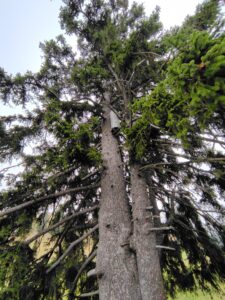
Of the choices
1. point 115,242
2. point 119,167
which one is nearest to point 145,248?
point 115,242

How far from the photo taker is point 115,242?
313 cm

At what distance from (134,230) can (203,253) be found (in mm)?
2149

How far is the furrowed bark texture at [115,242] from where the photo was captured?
8.92 feet

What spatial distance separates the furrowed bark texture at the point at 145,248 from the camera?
2.69 m

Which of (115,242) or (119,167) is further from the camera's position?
(119,167)

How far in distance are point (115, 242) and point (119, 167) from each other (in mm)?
1482

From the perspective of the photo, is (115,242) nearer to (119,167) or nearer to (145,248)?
(145,248)

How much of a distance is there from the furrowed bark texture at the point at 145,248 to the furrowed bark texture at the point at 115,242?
5.1 inches

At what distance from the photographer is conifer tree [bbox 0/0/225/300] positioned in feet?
8.80

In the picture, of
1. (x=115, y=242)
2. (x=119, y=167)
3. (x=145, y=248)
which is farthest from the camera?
(x=119, y=167)

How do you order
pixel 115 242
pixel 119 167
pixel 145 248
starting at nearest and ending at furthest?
pixel 145 248 → pixel 115 242 → pixel 119 167

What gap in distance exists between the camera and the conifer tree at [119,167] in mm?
2681

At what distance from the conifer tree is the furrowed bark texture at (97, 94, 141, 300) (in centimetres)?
2

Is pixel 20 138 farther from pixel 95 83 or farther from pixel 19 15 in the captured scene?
pixel 19 15
